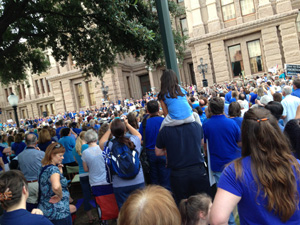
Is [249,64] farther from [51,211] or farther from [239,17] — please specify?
[51,211]

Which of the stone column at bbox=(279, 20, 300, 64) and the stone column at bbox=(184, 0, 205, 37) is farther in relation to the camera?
the stone column at bbox=(184, 0, 205, 37)

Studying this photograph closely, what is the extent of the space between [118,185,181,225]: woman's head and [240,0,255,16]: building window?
27536 mm

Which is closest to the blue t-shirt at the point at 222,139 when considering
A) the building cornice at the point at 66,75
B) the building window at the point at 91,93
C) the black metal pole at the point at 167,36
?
the black metal pole at the point at 167,36

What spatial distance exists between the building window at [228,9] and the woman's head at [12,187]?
2720 cm

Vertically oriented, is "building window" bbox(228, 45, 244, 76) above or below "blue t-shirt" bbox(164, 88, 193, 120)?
above

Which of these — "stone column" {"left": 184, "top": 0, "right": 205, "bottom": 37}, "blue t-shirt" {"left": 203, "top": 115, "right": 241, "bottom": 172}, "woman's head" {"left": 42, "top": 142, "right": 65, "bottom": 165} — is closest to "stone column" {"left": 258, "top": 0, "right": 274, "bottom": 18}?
"stone column" {"left": 184, "top": 0, "right": 205, "bottom": 37}

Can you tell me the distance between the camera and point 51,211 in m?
3.46

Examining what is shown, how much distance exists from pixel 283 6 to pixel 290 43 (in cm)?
340

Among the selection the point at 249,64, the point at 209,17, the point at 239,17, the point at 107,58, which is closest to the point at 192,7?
the point at 209,17

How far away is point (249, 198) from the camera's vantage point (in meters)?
1.71

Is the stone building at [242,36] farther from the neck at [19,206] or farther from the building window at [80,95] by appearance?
the neck at [19,206]

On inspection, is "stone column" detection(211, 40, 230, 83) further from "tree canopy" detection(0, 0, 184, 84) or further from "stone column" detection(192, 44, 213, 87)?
"tree canopy" detection(0, 0, 184, 84)

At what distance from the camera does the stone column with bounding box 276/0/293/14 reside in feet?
77.4

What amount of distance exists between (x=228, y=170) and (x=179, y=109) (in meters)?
1.67
